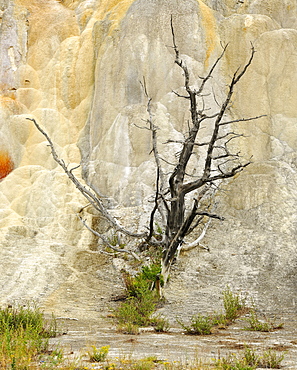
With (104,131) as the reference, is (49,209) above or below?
below

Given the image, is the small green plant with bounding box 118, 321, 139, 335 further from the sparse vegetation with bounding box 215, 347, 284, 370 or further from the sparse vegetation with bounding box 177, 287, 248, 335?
the sparse vegetation with bounding box 215, 347, 284, 370

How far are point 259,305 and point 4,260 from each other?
6285 mm

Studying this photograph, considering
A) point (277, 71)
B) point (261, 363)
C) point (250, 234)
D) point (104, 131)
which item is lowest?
point (261, 363)

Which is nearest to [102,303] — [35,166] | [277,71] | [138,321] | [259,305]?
[138,321]

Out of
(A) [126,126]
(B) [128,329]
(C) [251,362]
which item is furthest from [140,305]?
(A) [126,126]

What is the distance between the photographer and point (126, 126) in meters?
15.5

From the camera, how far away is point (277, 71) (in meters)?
16.0

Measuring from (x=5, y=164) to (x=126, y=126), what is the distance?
4.24m

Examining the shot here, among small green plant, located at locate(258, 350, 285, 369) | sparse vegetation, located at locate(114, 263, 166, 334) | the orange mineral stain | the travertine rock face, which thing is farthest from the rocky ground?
the orange mineral stain

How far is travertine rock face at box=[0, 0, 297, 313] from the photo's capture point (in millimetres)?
12016

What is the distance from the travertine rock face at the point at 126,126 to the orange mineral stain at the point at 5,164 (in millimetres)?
48

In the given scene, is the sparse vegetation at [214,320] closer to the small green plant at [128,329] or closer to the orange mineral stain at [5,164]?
the small green plant at [128,329]

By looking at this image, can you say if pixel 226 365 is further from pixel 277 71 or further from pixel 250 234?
pixel 277 71

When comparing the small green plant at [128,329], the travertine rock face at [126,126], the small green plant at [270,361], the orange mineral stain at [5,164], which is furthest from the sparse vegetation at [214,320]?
the orange mineral stain at [5,164]
